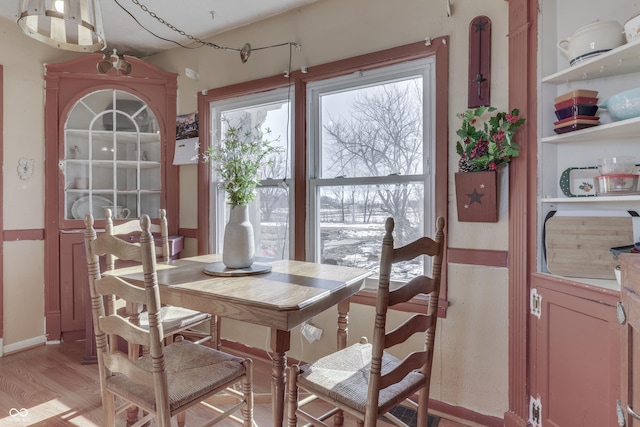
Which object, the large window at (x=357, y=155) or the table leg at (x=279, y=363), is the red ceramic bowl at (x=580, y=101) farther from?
the table leg at (x=279, y=363)

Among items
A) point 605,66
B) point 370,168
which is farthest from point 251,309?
point 605,66

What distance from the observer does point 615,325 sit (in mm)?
1313

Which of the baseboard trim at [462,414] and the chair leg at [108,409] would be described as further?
the baseboard trim at [462,414]

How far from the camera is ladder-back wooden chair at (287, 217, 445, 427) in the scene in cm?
119

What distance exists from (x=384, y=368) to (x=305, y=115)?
1.67m

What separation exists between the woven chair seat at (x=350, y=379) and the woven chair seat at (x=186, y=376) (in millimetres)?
312

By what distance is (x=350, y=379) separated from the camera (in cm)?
141

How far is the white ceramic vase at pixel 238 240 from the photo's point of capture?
1.76 metres

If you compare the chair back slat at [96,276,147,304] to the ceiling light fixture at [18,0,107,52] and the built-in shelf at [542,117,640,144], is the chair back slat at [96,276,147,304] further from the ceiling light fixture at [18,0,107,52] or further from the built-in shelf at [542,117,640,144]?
the built-in shelf at [542,117,640,144]

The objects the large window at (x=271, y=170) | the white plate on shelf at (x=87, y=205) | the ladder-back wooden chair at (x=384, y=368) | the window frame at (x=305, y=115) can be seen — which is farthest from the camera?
the white plate on shelf at (x=87, y=205)

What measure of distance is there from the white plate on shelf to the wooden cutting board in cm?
316

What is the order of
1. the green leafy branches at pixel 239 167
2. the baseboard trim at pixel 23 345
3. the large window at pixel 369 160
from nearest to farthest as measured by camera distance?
the green leafy branches at pixel 239 167, the large window at pixel 369 160, the baseboard trim at pixel 23 345

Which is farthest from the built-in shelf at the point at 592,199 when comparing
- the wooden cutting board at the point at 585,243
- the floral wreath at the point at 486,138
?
the floral wreath at the point at 486,138

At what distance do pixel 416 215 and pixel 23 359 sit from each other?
2980mm
